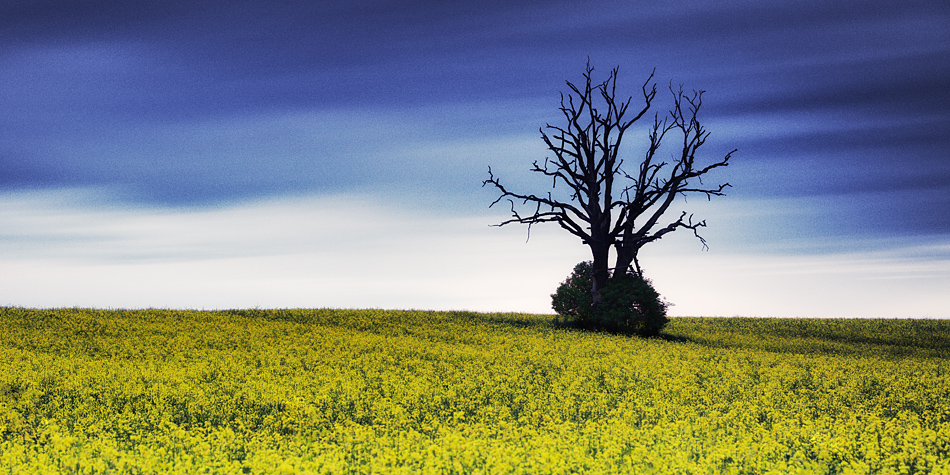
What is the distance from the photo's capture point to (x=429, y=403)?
14.9m

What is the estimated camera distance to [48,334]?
25.8 m

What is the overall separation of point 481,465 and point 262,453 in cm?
315

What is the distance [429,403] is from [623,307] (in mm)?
23294

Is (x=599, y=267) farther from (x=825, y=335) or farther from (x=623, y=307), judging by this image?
(x=825, y=335)

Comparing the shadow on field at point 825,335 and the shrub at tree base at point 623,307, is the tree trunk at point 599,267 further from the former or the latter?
the shadow on field at point 825,335

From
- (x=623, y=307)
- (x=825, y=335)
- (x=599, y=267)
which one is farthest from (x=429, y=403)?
(x=825, y=335)

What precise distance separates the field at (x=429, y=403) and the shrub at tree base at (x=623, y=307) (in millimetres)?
5462

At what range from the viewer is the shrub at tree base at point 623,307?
36562 mm

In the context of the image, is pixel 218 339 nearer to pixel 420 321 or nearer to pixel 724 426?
pixel 420 321

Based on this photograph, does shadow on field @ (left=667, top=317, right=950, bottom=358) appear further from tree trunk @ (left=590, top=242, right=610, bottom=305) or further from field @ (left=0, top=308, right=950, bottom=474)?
field @ (left=0, top=308, right=950, bottom=474)

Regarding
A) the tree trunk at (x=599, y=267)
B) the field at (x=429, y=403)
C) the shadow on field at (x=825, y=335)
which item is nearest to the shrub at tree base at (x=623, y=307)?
the tree trunk at (x=599, y=267)

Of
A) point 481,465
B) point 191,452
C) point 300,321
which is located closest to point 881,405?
point 481,465

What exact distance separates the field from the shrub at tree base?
5462 mm

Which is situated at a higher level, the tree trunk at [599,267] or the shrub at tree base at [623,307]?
the tree trunk at [599,267]
